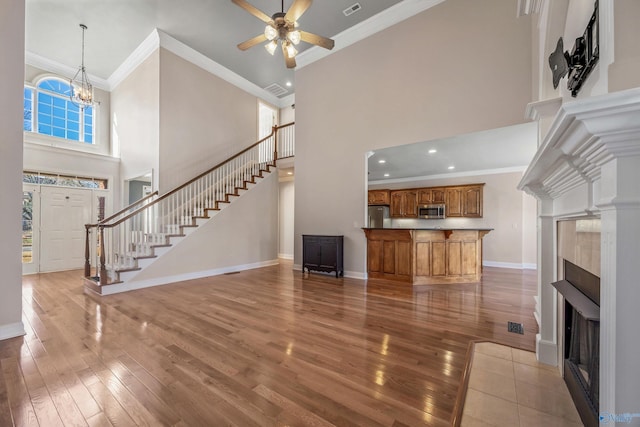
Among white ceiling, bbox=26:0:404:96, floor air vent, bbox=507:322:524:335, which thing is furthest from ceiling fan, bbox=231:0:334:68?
floor air vent, bbox=507:322:524:335

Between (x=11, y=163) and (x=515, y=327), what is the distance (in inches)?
220

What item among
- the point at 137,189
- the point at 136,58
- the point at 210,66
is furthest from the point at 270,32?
the point at 137,189

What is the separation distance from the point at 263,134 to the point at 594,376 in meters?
8.24

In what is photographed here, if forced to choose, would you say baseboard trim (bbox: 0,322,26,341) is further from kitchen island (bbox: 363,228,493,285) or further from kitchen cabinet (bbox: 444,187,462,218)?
kitchen cabinet (bbox: 444,187,462,218)

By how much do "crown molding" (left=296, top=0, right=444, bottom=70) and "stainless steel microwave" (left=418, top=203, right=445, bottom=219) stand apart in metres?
4.92

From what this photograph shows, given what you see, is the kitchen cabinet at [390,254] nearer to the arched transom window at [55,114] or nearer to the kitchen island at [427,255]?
the kitchen island at [427,255]

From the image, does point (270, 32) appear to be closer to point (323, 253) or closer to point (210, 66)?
point (323, 253)

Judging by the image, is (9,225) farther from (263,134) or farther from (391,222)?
(391,222)

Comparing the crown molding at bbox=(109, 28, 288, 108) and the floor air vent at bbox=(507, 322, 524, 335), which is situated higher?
the crown molding at bbox=(109, 28, 288, 108)

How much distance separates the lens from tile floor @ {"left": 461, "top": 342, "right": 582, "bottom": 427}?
4.81 feet

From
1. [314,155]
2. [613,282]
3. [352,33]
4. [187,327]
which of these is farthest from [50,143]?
[613,282]

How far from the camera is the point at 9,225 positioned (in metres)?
2.60

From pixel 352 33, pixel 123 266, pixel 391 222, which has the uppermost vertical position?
pixel 352 33

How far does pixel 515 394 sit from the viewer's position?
1.69 metres
